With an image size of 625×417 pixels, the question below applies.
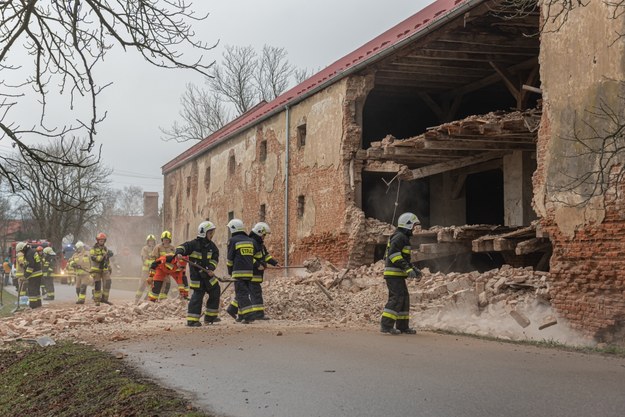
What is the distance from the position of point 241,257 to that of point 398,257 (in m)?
3.25

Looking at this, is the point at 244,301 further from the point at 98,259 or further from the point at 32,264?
the point at 32,264

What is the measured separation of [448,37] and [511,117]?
11.8ft

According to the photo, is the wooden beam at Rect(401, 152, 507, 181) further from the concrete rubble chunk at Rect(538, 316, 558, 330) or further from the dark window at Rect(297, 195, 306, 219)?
the concrete rubble chunk at Rect(538, 316, 558, 330)

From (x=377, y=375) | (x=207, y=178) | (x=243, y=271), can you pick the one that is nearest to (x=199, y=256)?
(x=243, y=271)

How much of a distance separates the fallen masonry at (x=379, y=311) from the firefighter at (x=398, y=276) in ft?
5.38

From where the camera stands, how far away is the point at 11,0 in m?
6.76

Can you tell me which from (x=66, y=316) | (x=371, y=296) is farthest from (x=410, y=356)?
(x=66, y=316)

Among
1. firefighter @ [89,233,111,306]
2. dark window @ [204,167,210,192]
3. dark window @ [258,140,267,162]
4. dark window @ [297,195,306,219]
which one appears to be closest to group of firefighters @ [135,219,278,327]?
firefighter @ [89,233,111,306]

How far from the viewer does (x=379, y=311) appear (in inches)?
566

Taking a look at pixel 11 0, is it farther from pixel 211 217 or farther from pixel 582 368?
pixel 211 217

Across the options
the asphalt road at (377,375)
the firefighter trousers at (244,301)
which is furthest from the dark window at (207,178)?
the asphalt road at (377,375)

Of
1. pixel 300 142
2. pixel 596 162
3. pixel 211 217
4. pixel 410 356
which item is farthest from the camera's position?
pixel 211 217

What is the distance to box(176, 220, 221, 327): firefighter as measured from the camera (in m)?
12.5

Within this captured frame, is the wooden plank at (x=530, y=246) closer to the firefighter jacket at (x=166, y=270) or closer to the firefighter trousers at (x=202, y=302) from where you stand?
the firefighter trousers at (x=202, y=302)
